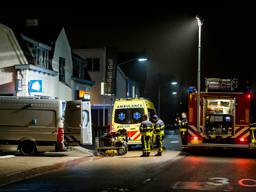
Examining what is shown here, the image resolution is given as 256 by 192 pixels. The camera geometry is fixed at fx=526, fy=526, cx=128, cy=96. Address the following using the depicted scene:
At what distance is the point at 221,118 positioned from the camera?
21984 millimetres

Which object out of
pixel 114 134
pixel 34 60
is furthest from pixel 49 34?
pixel 114 134

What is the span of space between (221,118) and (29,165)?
30.3 feet

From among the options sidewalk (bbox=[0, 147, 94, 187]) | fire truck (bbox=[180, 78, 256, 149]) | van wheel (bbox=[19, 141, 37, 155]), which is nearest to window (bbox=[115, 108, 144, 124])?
fire truck (bbox=[180, 78, 256, 149])

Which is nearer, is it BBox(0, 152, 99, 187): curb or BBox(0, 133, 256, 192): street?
BBox(0, 133, 256, 192): street

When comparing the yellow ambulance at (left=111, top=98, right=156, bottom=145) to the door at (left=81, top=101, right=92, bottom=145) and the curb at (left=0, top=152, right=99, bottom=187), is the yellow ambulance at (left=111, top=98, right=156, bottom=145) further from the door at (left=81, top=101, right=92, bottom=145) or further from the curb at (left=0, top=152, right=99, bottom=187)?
the curb at (left=0, top=152, right=99, bottom=187)

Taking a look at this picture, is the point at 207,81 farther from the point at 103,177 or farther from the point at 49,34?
the point at 49,34

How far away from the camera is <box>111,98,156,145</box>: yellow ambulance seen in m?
23.7

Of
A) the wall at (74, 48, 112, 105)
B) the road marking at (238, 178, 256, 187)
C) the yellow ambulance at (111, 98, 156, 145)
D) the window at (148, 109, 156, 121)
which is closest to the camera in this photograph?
the road marking at (238, 178, 256, 187)

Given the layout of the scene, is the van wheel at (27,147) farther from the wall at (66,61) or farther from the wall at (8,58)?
the wall at (66,61)

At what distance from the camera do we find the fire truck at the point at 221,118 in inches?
838

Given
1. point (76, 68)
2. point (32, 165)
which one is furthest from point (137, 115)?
point (76, 68)

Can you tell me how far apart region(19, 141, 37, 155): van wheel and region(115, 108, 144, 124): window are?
5.29m

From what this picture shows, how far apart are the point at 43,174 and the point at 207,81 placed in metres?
9.80

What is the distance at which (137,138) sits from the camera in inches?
932
